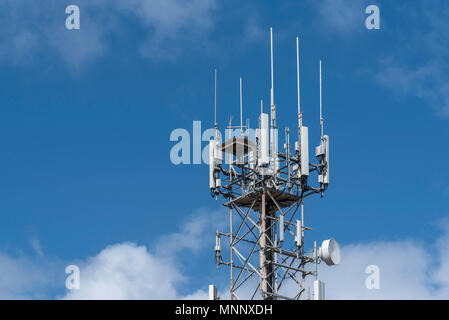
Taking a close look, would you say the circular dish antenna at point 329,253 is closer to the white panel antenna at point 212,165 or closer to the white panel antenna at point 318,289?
the white panel antenna at point 318,289

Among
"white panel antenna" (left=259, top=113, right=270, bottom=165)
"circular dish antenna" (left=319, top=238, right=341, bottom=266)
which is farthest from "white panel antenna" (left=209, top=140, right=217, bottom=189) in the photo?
"circular dish antenna" (left=319, top=238, right=341, bottom=266)

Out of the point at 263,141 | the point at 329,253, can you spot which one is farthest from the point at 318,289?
the point at 263,141

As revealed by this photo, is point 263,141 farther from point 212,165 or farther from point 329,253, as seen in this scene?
point 329,253

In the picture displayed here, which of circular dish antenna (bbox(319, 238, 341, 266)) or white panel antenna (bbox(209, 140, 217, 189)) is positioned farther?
white panel antenna (bbox(209, 140, 217, 189))

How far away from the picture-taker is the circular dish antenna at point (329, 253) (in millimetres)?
65125

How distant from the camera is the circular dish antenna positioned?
65.1 metres

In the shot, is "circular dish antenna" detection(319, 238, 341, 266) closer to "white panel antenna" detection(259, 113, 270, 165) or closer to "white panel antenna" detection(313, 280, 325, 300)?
"white panel antenna" detection(313, 280, 325, 300)

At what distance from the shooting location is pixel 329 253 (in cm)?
6506

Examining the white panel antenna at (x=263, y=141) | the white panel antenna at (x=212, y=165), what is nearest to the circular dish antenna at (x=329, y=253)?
the white panel antenna at (x=263, y=141)

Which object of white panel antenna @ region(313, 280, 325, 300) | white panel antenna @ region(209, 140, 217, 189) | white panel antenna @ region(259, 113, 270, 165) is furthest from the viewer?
white panel antenna @ region(209, 140, 217, 189)
